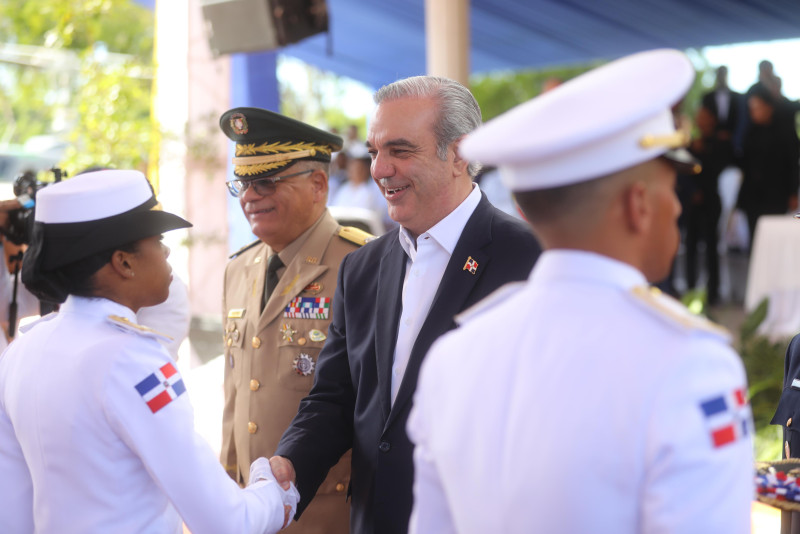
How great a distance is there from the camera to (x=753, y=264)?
7.00 m

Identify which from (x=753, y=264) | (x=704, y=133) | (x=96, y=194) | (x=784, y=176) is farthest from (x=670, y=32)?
(x=96, y=194)

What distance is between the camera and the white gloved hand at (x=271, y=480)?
2078 millimetres

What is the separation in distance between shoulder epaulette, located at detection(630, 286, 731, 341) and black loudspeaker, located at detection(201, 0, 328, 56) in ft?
16.4

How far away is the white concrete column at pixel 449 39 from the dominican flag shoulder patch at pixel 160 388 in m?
5.64

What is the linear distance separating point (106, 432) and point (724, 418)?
123 cm

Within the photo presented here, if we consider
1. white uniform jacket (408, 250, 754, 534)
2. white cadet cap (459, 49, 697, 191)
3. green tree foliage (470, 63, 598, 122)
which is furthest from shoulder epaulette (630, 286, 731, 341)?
green tree foliage (470, 63, 598, 122)

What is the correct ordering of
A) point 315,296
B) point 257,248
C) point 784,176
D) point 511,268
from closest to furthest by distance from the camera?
point 511,268 < point 315,296 < point 257,248 < point 784,176

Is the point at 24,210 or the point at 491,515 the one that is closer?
the point at 491,515

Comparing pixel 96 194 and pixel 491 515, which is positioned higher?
pixel 96 194

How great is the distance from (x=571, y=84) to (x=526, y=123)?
0.11m

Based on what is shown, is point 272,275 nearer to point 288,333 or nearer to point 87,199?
point 288,333

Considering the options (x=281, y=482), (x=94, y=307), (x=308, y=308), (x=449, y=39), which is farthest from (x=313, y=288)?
(x=449, y=39)

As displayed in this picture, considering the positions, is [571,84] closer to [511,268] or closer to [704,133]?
[511,268]

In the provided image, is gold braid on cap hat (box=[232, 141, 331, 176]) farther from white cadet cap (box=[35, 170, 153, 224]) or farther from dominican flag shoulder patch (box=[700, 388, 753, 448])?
dominican flag shoulder patch (box=[700, 388, 753, 448])
